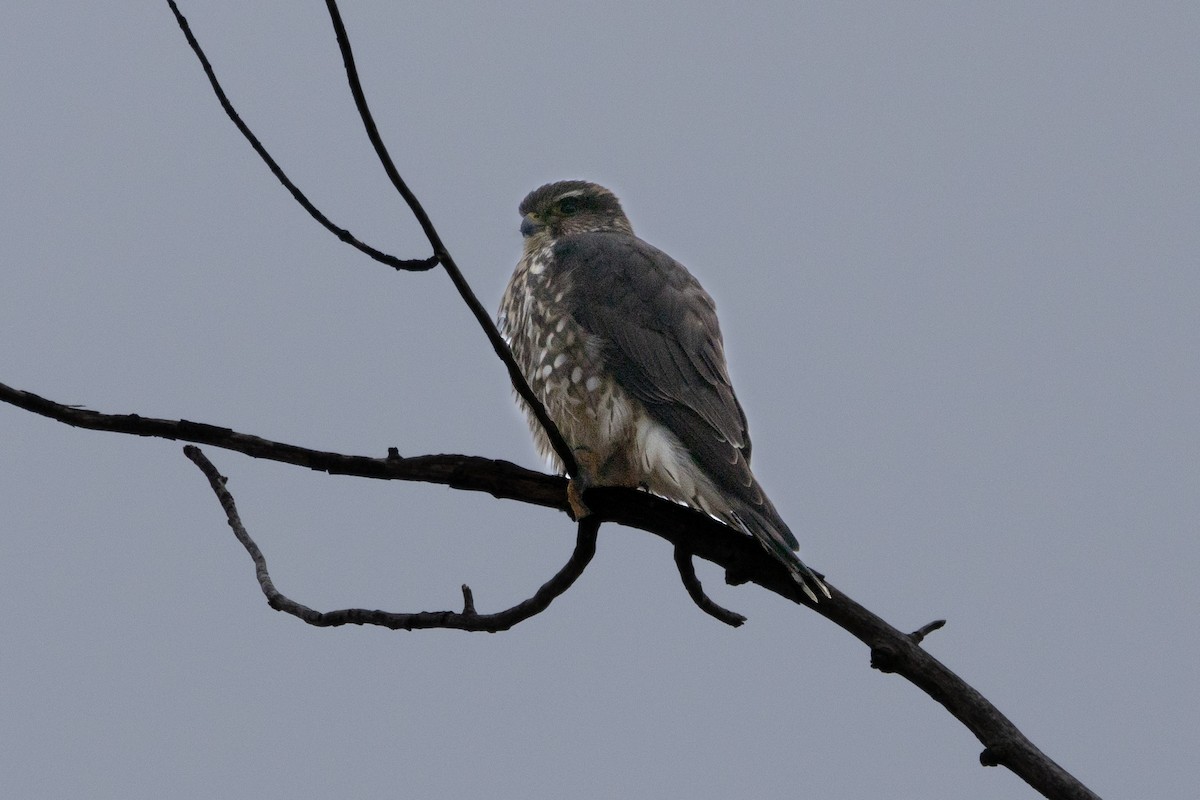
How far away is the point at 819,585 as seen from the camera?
8.39 ft

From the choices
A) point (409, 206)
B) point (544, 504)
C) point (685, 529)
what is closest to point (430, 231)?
point (409, 206)

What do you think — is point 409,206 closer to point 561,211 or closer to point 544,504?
point 544,504

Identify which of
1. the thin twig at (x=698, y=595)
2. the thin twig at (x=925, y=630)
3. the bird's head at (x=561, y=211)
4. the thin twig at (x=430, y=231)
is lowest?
the thin twig at (x=925, y=630)

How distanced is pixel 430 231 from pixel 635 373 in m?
1.21

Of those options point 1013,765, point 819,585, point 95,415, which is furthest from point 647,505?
point 95,415

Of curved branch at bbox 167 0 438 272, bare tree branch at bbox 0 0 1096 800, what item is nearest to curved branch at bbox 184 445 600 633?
bare tree branch at bbox 0 0 1096 800

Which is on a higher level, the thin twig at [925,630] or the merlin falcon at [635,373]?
the merlin falcon at [635,373]

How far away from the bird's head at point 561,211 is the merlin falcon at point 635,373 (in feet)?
1.55

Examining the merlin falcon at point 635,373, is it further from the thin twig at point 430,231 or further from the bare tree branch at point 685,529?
the thin twig at point 430,231

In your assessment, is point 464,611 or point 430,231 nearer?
point 430,231

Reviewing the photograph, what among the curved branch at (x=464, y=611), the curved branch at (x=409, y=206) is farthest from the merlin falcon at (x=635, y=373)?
the curved branch at (x=409, y=206)

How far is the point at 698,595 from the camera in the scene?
3066mm

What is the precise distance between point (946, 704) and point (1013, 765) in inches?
6.5

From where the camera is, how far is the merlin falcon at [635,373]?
123 inches
